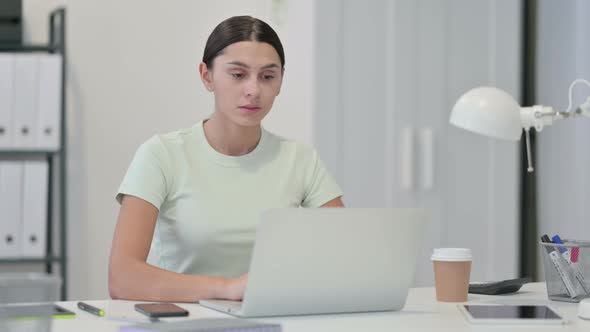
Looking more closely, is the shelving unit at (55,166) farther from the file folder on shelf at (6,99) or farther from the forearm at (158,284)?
the forearm at (158,284)

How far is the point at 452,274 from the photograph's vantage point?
1809mm

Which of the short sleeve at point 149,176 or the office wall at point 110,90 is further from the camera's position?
the office wall at point 110,90

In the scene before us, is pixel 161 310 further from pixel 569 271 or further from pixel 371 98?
pixel 371 98

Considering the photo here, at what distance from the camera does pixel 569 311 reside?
1689 millimetres

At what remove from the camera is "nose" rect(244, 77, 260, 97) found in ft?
6.71

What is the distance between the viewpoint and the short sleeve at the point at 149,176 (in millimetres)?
1979

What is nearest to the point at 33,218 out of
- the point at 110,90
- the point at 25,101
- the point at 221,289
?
the point at 25,101

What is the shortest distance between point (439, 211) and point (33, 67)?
5.08 feet

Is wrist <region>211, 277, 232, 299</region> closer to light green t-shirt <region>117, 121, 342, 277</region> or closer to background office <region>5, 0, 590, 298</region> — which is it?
light green t-shirt <region>117, 121, 342, 277</region>

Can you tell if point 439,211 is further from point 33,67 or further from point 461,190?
point 33,67

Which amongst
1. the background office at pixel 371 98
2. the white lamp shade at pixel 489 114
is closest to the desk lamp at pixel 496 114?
the white lamp shade at pixel 489 114

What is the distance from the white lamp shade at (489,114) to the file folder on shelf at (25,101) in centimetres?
184

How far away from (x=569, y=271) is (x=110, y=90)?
205 cm

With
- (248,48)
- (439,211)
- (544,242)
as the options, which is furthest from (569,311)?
(439,211)
